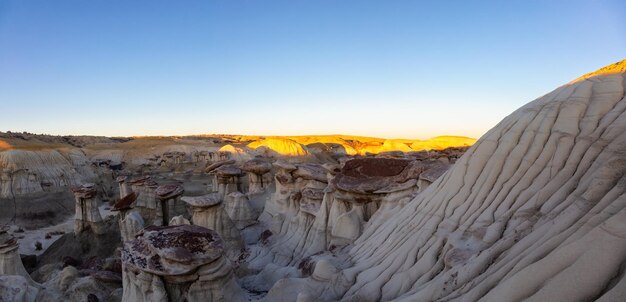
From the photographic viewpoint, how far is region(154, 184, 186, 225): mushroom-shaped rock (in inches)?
567

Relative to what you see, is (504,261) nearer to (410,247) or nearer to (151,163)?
(410,247)

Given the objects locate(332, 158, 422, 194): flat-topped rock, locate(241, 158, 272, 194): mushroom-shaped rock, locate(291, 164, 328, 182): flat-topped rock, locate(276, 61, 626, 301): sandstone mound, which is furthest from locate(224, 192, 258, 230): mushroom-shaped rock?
locate(276, 61, 626, 301): sandstone mound

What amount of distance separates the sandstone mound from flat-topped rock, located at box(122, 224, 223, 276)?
149cm

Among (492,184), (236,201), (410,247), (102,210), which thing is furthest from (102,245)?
(492,184)

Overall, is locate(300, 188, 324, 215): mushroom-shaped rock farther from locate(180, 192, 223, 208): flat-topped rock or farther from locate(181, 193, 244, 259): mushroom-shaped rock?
locate(180, 192, 223, 208): flat-topped rock

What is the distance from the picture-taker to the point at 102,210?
2700cm

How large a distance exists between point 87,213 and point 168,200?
437 cm

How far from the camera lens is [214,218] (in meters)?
10.9

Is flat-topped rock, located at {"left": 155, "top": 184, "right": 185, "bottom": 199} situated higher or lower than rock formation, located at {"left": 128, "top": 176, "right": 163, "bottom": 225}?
higher

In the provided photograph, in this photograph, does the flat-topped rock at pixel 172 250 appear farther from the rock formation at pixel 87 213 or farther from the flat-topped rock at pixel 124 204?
the rock formation at pixel 87 213

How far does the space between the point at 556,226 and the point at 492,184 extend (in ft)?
6.31

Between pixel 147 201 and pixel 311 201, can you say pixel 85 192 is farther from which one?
pixel 311 201

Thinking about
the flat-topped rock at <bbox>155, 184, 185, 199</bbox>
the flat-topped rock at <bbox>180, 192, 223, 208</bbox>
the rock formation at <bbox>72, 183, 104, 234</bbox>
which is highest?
the flat-topped rock at <bbox>180, 192, 223, 208</bbox>

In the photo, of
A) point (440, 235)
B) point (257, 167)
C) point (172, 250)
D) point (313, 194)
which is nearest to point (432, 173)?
point (440, 235)
